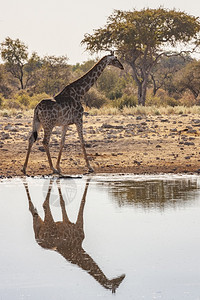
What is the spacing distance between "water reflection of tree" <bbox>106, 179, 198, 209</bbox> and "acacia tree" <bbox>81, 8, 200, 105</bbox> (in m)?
22.4

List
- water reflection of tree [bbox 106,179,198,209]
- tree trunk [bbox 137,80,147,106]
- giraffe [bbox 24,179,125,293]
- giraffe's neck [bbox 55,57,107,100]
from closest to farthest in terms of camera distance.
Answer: giraffe [bbox 24,179,125,293]
water reflection of tree [bbox 106,179,198,209]
giraffe's neck [bbox 55,57,107,100]
tree trunk [bbox 137,80,147,106]

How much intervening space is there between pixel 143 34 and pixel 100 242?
89.0 feet

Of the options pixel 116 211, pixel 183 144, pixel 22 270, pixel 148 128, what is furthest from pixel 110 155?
pixel 22 270

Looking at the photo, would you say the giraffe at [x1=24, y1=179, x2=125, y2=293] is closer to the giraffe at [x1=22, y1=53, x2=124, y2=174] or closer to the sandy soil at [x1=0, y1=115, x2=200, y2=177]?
the giraffe at [x1=22, y1=53, x2=124, y2=174]

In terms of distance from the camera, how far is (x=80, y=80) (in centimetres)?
1143

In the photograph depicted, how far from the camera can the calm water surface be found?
3918mm

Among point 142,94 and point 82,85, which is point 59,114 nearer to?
point 82,85

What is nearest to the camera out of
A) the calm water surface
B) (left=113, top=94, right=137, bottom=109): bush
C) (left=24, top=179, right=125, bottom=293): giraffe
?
the calm water surface

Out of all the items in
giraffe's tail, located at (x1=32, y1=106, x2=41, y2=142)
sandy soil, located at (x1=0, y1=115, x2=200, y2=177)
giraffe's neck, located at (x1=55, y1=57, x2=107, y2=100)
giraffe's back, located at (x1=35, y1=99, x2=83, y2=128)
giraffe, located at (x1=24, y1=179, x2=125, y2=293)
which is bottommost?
sandy soil, located at (x1=0, y1=115, x2=200, y2=177)

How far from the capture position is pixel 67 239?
537 centimetres

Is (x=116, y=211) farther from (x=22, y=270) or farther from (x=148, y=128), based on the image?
(x=148, y=128)

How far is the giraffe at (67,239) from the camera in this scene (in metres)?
4.19

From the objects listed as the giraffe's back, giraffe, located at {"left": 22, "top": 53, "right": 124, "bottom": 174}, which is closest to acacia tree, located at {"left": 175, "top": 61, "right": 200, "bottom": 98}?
giraffe, located at {"left": 22, "top": 53, "right": 124, "bottom": 174}

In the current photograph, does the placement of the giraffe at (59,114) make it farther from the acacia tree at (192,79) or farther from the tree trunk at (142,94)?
the acacia tree at (192,79)
